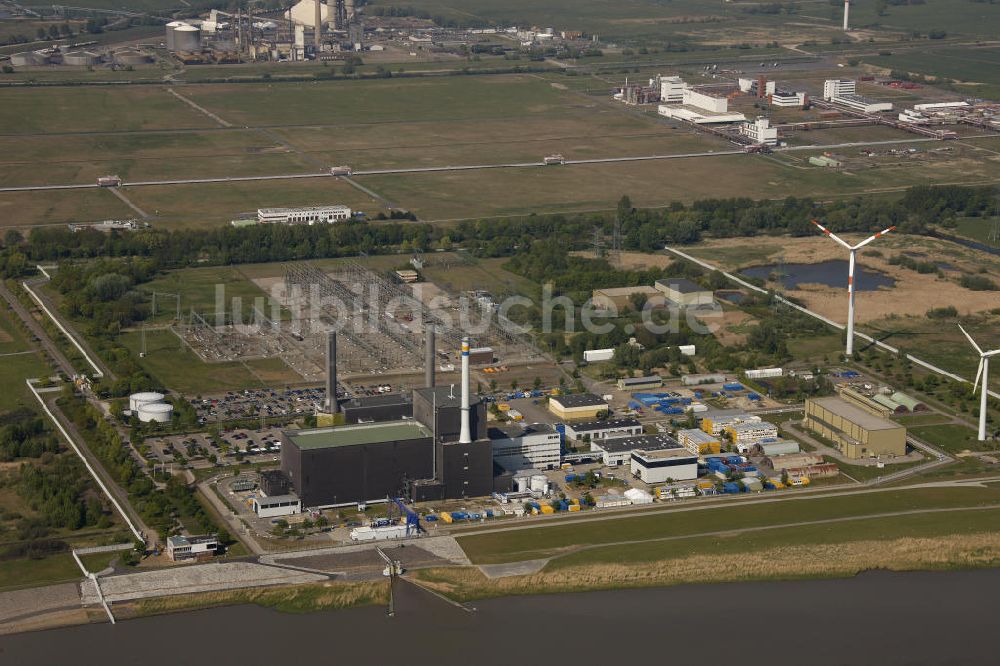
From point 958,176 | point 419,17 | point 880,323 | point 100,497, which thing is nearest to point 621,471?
point 100,497

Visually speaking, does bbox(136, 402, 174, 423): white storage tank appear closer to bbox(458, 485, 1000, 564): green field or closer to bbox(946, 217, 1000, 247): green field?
bbox(458, 485, 1000, 564): green field

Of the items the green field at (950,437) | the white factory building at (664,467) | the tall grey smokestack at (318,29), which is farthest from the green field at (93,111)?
the green field at (950,437)

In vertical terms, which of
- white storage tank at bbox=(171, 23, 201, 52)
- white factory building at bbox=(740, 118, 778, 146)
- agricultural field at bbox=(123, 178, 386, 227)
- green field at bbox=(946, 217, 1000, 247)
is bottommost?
green field at bbox=(946, 217, 1000, 247)

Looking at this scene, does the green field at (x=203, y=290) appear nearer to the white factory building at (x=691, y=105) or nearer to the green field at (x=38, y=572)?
the green field at (x=38, y=572)

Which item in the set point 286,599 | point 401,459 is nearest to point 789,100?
point 401,459

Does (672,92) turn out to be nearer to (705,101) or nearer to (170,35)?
(705,101)

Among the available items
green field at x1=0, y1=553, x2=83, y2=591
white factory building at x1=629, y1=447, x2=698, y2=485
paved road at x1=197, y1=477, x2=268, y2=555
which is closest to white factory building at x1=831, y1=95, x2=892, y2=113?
white factory building at x1=629, y1=447, x2=698, y2=485
